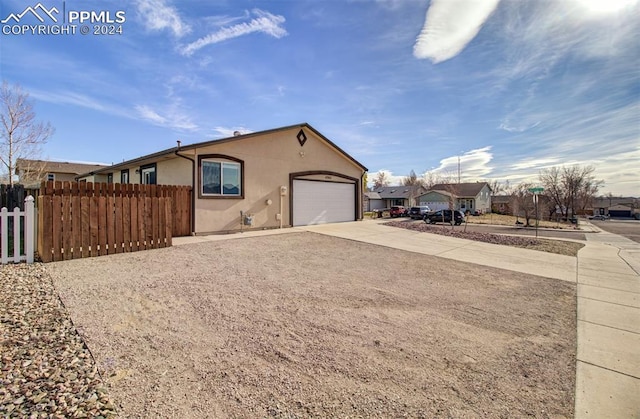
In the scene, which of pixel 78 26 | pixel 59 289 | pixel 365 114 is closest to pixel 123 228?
pixel 59 289

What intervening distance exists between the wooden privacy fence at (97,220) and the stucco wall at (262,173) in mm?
2768

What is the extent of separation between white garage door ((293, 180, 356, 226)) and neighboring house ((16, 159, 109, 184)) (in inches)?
594

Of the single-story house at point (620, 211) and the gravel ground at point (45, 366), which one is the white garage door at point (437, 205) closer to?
the gravel ground at point (45, 366)

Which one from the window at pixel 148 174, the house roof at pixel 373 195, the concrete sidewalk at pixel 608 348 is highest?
the house roof at pixel 373 195

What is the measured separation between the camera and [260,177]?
13086mm

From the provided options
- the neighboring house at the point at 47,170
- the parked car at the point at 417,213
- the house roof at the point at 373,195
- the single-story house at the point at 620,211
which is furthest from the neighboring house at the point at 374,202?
the single-story house at the point at 620,211

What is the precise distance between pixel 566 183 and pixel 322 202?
160 ft

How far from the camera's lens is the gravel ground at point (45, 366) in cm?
203

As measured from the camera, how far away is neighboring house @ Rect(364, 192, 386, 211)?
51644mm

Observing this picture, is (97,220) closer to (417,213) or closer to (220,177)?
(220,177)

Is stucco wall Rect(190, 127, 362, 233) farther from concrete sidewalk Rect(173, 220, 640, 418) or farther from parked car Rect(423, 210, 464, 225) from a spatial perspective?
parked car Rect(423, 210, 464, 225)

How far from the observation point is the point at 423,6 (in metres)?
8.29

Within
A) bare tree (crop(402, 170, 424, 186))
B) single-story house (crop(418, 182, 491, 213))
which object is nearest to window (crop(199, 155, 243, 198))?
single-story house (crop(418, 182, 491, 213))

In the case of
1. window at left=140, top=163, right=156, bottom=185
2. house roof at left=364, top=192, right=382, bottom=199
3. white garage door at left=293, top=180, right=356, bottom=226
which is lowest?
white garage door at left=293, top=180, right=356, bottom=226
